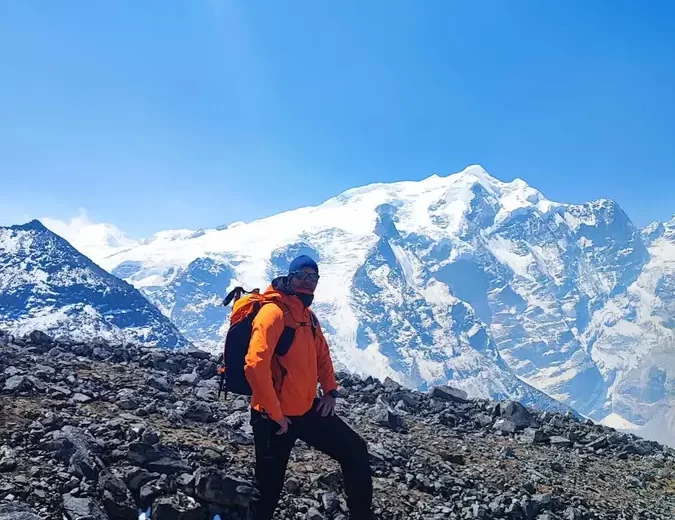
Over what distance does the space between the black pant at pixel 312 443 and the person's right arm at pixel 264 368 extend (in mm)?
369

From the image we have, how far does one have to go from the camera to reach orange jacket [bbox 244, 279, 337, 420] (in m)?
7.29

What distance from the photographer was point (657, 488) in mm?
14148

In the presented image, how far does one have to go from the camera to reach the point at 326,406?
798 centimetres

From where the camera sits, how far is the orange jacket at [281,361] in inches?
287

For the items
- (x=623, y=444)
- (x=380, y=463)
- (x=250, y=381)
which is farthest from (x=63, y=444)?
(x=623, y=444)

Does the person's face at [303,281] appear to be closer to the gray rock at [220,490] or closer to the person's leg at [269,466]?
the person's leg at [269,466]

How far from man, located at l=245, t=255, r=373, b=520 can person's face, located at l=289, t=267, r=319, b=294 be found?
0.67 feet

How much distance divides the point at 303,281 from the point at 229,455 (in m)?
4.02

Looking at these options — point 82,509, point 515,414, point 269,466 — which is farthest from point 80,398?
point 515,414


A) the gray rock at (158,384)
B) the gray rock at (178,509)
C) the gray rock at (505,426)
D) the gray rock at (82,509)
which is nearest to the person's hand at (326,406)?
the gray rock at (178,509)

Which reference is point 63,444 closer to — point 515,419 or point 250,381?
point 250,381

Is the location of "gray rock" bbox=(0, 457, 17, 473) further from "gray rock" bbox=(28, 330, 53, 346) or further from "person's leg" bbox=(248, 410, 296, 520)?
"gray rock" bbox=(28, 330, 53, 346)

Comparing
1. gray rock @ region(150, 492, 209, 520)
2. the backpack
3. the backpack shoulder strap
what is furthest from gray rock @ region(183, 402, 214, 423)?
the backpack shoulder strap

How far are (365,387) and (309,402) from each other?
1376 centimetres
